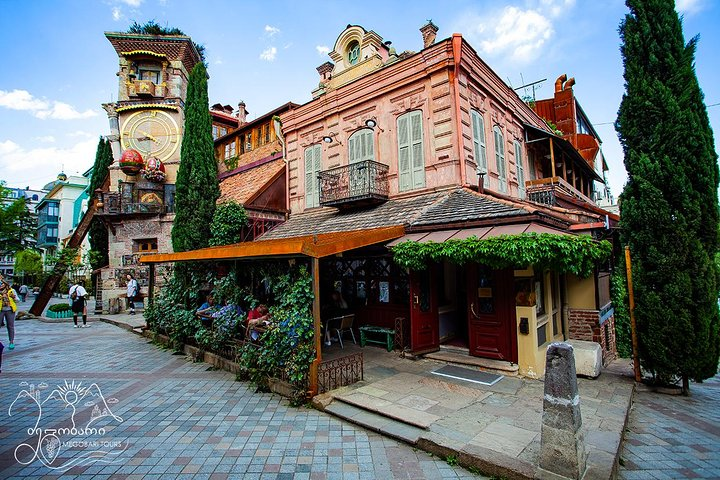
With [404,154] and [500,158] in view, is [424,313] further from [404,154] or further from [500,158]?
[500,158]

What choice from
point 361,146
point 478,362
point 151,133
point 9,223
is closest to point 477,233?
point 478,362

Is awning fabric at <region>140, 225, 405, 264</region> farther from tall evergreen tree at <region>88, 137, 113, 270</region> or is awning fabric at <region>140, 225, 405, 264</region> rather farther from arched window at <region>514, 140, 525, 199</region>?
tall evergreen tree at <region>88, 137, 113, 270</region>

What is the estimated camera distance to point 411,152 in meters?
10.4

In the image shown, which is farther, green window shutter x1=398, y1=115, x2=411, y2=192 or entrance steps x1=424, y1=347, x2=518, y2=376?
green window shutter x1=398, y1=115, x2=411, y2=192

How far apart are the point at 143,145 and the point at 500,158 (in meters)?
19.1

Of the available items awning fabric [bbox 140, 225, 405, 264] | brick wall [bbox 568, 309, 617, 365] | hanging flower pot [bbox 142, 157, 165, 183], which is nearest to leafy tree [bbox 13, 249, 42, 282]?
hanging flower pot [bbox 142, 157, 165, 183]

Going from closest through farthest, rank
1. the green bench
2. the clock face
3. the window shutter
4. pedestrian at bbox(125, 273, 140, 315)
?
the green bench < the window shutter < pedestrian at bbox(125, 273, 140, 315) < the clock face

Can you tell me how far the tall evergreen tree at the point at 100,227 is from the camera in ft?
69.7

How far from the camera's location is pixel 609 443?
409cm

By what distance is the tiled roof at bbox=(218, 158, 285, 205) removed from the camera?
583 inches

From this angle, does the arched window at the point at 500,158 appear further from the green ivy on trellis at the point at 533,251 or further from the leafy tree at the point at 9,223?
the leafy tree at the point at 9,223

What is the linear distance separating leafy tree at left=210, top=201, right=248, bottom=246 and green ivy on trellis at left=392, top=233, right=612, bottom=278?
9.50 m

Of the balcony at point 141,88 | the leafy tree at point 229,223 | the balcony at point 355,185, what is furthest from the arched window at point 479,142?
the balcony at point 141,88

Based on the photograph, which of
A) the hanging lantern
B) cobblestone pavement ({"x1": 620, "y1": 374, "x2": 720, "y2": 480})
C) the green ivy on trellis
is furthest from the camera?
the hanging lantern
